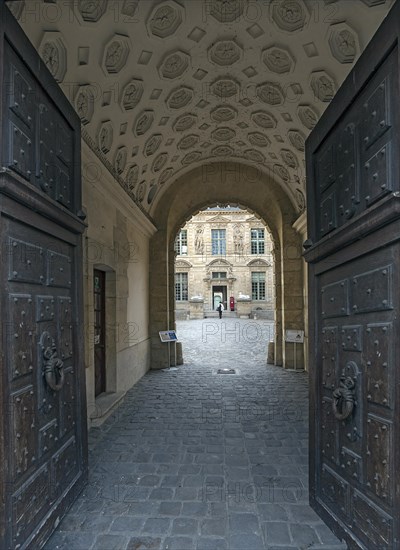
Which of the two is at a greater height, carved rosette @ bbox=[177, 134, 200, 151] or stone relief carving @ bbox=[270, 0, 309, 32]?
carved rosette @ bbox=[177, 134, 200, 151]

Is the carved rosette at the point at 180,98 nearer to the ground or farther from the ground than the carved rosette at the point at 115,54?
farther from the ground

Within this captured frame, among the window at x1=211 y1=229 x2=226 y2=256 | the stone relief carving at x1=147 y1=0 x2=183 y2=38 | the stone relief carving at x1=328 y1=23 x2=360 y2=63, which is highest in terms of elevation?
the window at x1=211 y1=229 x2=226 y2=256

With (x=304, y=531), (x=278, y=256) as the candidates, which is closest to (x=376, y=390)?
(x=304, y=531)

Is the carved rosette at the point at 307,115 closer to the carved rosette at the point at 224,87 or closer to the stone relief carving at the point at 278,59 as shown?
the stone relief carving at the point at 278,59

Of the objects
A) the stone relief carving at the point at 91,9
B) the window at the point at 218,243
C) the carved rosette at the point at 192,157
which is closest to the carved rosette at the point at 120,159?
the stone relief carving at the point at 91,9

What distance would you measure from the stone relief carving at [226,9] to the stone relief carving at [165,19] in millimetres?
364

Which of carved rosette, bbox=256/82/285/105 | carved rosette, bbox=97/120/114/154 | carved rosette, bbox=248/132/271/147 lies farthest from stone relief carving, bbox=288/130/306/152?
carved rosette, bbox=97/120/114/154

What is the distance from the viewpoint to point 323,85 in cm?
459

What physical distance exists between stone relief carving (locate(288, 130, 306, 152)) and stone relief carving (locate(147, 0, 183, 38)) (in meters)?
3.05

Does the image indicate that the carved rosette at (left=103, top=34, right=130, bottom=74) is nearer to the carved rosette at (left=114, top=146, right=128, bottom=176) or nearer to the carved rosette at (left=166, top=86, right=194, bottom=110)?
the carved rosette at (left=166, top=86, right=194, bottom=110)

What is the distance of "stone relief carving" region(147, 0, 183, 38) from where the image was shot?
368 centimetres

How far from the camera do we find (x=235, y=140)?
25.5ft

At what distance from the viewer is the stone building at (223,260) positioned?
32688 mm

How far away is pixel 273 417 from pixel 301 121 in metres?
4.77
